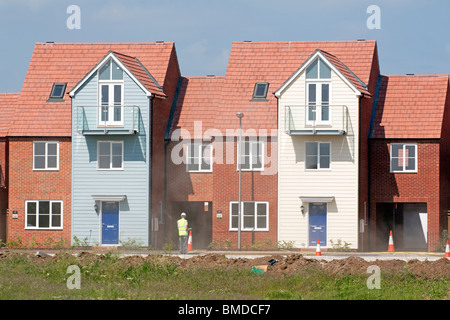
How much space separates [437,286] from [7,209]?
2769cm

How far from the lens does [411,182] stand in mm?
43625

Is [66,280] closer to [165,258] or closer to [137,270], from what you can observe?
[137,270]

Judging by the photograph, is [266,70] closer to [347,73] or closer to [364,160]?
[347,73]

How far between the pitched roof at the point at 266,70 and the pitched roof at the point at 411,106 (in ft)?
6.60

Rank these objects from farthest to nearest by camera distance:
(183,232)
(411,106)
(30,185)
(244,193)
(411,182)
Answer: (411,106)
(30,185)
(411,182)
(244,193)
(183,232)

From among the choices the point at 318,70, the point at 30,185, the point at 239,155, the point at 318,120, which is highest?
the point at 318,70

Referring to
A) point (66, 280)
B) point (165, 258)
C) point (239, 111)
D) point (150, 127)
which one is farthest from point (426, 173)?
point (66, 280)

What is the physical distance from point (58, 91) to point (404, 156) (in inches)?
693

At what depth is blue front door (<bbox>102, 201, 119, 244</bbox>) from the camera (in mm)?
43000

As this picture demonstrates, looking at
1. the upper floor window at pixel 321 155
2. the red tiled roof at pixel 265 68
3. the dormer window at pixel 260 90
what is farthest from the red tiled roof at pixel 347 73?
the dormer window at pixel 260 90

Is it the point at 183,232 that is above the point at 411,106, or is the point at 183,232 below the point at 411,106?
below

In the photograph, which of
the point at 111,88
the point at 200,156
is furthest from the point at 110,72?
the point at 200,156

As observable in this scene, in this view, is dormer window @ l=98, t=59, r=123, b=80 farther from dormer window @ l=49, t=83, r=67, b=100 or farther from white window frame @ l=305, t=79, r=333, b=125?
white window frame @ l=305, t=79, r=333, b=125

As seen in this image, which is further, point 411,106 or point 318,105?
point 411,106
